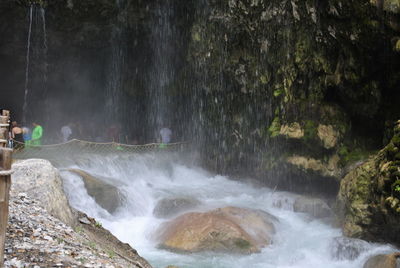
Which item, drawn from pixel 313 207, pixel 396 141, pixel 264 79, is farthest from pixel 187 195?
pixel 396 141

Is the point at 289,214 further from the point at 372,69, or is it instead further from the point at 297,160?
the point at 372,69

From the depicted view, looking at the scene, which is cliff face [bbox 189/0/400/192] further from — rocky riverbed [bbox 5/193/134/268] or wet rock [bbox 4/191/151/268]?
rocky riverbed [bbox 5/193/134/268]

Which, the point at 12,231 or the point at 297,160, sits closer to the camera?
the point at 12,231

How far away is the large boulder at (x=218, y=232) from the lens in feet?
40.7

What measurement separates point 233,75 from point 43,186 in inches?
541

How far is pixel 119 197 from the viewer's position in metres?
15.5

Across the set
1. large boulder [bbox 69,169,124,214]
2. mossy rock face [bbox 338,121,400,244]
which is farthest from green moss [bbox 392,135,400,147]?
large boulder [bbox 69,169,124,214]

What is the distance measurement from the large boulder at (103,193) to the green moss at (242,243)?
5033 mm

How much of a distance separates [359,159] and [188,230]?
25.4 feet

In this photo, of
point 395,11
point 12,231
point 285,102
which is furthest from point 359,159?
point 12,231

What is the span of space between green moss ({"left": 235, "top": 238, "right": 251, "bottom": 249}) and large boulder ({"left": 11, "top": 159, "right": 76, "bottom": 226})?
18.0 feet

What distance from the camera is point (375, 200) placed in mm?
12625

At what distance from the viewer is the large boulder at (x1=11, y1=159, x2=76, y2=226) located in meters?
7.98

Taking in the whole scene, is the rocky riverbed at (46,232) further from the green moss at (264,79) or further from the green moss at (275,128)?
the green moss at (264,79)
